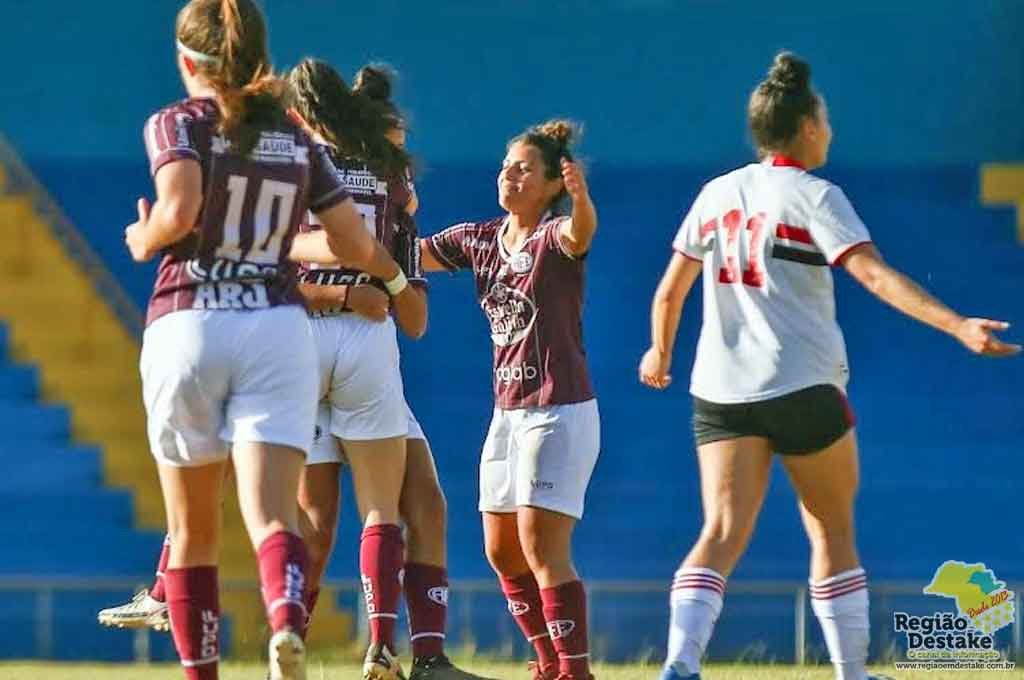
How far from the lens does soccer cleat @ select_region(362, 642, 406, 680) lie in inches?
210

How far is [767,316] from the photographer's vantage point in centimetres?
482

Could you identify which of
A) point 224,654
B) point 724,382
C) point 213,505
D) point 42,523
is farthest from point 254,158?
point 42,523

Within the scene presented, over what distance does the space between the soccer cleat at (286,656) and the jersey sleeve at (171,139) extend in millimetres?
918

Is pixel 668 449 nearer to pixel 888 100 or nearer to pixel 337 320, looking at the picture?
pixel 888 100

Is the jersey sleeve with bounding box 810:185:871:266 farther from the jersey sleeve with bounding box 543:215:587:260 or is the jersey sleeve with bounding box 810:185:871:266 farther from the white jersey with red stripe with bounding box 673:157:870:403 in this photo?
the jersey sleeve with bounding box 543:215:587:260

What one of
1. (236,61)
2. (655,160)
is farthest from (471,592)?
(236,61)

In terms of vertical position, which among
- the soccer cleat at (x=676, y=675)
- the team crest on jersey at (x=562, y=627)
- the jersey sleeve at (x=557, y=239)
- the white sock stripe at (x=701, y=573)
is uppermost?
the jersey sleeve at (x=557, y=239)

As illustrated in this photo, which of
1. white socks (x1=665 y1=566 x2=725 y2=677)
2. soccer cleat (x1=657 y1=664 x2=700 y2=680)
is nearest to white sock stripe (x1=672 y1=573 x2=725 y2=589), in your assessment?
white socks (x1=665 y1=566 x2=725 y2=677)

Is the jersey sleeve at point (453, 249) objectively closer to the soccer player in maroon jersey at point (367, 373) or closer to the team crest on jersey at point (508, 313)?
the team crest on jersey at point (508, 313)

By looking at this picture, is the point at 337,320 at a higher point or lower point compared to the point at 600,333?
lower

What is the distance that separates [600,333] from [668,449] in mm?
648

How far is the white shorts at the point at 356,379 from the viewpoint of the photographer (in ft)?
17.9

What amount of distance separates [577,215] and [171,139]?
1585 millimetres

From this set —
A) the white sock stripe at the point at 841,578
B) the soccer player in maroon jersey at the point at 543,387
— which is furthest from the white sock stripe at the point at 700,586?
the soccer player in maroon jersey at the point at 543,387
